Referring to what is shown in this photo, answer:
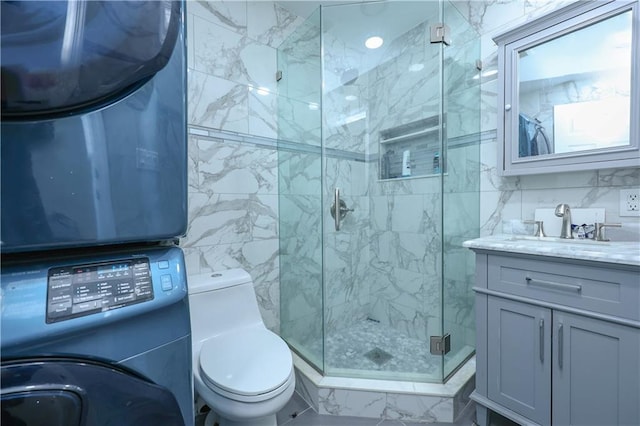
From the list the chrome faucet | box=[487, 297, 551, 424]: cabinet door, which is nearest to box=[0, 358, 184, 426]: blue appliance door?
box=[487, 297, 551, 424]: cabinet door

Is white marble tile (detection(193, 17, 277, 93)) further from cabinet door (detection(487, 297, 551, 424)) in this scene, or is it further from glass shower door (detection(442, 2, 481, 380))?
cabinet door (detection(487, 297, 551, 424))

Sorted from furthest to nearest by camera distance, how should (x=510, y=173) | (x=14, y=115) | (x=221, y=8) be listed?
(x=221, y=8) < (x=510, y=173) < (x=14, y=115)

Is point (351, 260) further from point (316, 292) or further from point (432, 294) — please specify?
point (432, 294)

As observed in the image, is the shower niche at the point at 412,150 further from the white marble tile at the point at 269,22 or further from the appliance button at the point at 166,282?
the appliance button at the point at 166,282

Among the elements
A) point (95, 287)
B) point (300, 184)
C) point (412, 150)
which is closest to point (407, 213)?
point (412, 150)

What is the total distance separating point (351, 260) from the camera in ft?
7.23

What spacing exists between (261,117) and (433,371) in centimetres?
182

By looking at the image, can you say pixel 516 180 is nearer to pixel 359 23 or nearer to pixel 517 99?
pixel 517 99

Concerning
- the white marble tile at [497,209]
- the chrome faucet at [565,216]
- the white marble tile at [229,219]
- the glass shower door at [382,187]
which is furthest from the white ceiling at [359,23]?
the chrome faucet at [565,216]

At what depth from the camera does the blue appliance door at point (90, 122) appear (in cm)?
45

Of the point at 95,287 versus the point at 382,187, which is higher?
the point at 382,187

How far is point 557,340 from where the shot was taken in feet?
3.47

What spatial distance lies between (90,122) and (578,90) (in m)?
1.92

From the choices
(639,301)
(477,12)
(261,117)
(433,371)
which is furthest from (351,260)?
(477,12)
